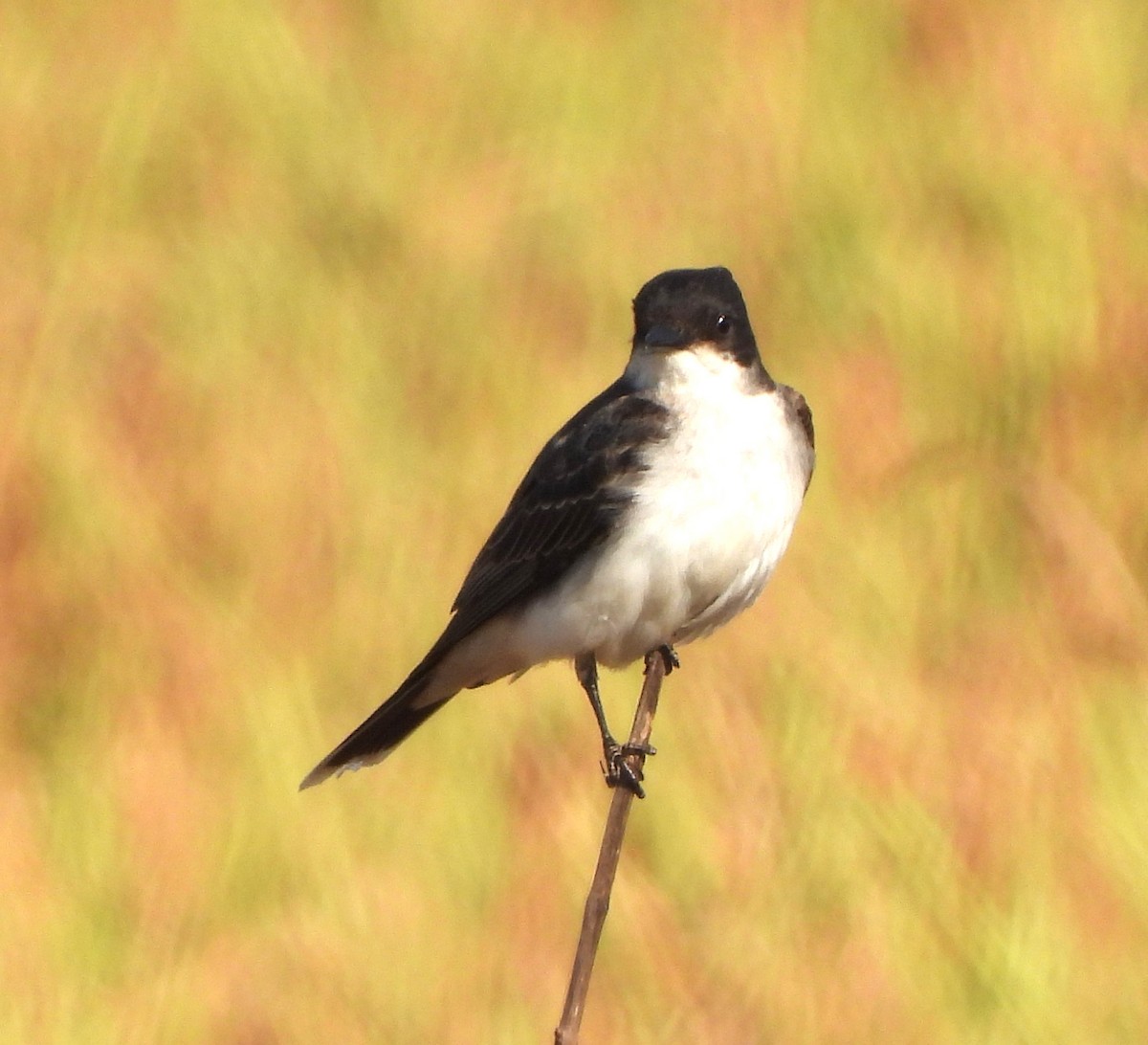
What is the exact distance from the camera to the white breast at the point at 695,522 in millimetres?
5621

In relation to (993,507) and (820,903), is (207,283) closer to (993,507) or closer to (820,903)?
(993,507)

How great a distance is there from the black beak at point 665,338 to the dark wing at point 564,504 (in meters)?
0.14

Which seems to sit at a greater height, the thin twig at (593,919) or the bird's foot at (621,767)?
the bird's foot at (621,767)

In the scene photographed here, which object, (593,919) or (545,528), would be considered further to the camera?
(545,528)

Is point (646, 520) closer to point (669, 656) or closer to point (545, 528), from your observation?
point (545, 528)

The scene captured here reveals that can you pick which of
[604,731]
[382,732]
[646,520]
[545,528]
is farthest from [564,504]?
[382,732]

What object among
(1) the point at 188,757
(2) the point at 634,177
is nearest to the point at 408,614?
(1) the point at 188,757

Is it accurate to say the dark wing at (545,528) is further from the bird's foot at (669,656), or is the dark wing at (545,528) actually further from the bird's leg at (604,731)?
the bird's foot at (669,656)

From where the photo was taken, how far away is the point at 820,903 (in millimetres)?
6027

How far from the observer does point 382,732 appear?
20.7 feet

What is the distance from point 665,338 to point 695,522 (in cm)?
45

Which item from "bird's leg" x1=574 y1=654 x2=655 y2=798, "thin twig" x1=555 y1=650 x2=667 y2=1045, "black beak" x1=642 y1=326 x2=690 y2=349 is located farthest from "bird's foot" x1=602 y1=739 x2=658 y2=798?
"thin twig" x1=555 y1=650 x2=667 y2=1045

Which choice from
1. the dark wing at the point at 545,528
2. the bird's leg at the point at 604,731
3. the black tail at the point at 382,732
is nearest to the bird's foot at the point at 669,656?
the bird's leg at the point at 604,731

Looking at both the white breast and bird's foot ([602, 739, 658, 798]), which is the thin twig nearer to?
bird's foot ([602, 739, 658, 798])
